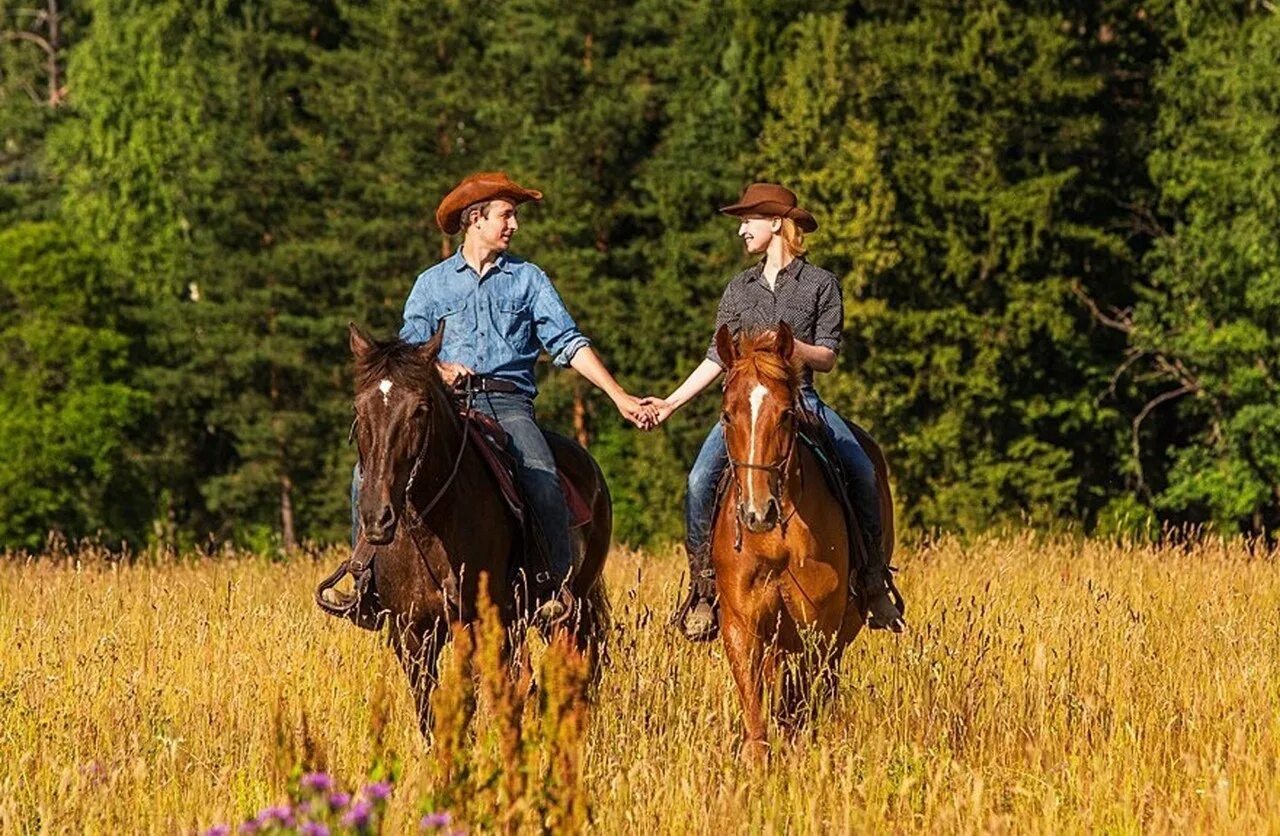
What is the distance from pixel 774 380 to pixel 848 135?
1200 inches

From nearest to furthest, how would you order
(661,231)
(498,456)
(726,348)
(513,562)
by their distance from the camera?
(726,348), (498,456), (513,562), (661,231)

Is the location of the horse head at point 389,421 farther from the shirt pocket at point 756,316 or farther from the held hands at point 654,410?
the held hands at point 654,410

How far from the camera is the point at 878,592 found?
920 centimetres

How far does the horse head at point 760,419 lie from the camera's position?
26.8ft

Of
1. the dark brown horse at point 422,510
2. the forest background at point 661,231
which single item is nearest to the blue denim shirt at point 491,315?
the dark brown horse at point 422,510

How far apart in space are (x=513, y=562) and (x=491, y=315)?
1091 millimetres

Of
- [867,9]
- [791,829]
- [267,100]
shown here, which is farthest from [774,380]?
[267,100]

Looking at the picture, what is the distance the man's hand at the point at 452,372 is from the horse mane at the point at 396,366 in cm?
72

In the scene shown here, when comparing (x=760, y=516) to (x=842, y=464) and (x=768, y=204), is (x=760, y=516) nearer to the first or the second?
(x=842, y=464)

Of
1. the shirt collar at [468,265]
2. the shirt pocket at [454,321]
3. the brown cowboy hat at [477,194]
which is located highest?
the brown cowboy hat at [477,194]

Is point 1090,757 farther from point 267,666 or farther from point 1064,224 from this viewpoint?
point 1064,224

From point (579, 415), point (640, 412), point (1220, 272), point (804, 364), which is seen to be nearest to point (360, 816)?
point (804, 364)

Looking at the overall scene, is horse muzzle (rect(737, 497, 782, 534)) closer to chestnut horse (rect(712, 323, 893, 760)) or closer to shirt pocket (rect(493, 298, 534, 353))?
chestnut horse (rect(712, 323, 893, 760))

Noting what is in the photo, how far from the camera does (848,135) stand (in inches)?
1503
